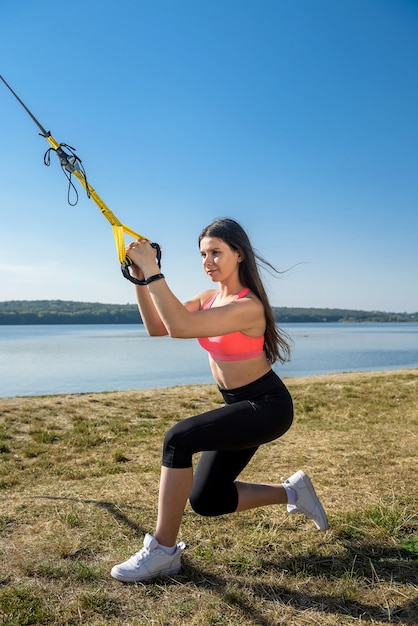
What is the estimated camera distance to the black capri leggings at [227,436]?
9.77ft

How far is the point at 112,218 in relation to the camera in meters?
3.33

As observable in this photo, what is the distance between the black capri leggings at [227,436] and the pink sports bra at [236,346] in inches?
7.4

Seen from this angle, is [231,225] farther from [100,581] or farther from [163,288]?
[100,581]

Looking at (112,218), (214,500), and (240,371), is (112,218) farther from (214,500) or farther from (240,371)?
(214,500)

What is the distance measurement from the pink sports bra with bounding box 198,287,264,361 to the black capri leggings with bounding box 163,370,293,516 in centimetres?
19

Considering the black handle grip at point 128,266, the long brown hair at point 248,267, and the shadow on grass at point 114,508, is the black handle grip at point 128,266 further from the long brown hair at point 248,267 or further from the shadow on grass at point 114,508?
the shadow on grass at point 114,508

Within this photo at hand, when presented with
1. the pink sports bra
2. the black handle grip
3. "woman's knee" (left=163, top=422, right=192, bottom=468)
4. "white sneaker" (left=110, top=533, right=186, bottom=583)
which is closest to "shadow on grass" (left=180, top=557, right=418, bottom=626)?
"white sneaker" (left=110, top=533, right=186, bottom=583)

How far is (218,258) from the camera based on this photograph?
333 cm

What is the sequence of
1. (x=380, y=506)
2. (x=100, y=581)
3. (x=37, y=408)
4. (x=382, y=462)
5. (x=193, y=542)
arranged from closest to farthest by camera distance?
(x=100, y=581) < (x=193, y=542) < (x=380, y=506) < (x=382, y=462) < (x=37, y=408)

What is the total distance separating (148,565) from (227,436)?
0.83m

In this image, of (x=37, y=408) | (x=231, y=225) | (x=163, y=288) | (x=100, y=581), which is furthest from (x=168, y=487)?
(x=37, y=408)

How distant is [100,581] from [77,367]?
2740 centimetres

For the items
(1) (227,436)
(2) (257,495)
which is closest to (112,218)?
(1) (227,436)

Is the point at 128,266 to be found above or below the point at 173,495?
above
